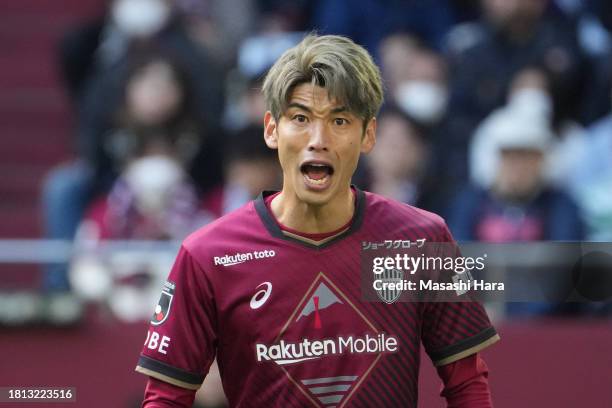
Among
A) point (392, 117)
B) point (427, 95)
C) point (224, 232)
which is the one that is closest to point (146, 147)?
point (392, 117)

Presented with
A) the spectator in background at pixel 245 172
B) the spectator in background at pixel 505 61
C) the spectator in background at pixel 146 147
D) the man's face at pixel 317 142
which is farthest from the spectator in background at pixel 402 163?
the man's face at pixel 317 142

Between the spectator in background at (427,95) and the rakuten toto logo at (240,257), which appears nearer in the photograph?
the rakuten toto logo at (240,257)

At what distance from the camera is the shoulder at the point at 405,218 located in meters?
3.76

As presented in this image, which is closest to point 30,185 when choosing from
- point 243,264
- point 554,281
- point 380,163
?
point 380,163

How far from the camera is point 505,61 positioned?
779 centimetres

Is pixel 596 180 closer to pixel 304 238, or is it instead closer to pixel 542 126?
pixel 542 126

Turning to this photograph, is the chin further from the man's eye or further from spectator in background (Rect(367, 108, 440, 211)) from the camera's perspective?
spectator in background (Rect(367, 108, 440, 211))

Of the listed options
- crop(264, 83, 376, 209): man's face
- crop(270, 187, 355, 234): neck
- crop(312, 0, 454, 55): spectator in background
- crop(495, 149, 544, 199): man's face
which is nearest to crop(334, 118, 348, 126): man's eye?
crop(264, 83, 376, 209): man's face

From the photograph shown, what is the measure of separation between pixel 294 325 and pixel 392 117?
158 inches

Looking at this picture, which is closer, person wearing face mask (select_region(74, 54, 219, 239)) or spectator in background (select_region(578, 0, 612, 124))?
person wearing face mask (select_region(74, 54, 219, 239))

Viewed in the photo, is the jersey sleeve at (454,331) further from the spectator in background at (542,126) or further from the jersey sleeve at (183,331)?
the spectator in background at (542,126)

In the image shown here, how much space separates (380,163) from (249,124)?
82 centimetres

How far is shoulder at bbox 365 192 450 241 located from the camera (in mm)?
3762

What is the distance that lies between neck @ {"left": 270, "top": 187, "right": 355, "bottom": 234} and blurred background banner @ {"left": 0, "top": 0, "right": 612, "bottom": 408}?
84.6 inches
